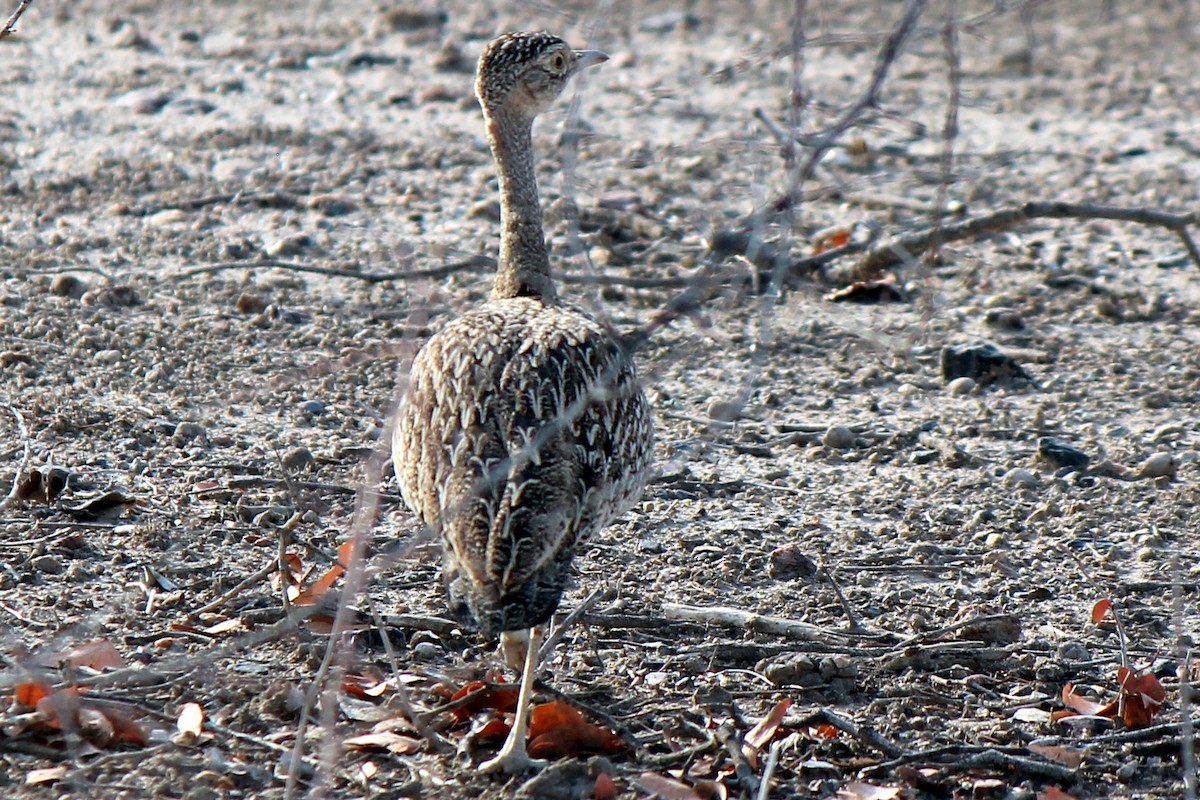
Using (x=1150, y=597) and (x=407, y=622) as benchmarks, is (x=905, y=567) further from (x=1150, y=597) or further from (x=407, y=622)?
(x=407, y=622)

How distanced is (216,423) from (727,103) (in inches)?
219

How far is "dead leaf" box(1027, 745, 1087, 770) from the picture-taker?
409cm

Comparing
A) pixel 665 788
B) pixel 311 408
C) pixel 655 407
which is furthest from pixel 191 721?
pixel 655 407

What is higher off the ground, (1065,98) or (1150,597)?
(1065,98)

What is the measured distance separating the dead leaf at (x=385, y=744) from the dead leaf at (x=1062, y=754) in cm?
164

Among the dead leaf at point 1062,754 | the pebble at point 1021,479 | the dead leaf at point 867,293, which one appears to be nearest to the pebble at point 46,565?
the dead leaf at point 1062,754

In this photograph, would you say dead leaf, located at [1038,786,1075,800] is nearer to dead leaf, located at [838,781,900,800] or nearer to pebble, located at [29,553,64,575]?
dead leaf, located at [838,781,900,800]

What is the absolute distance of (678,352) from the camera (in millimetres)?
6797

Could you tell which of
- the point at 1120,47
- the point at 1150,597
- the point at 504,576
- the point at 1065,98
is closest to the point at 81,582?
the point at 504,576

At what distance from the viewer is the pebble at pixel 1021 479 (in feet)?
19.3

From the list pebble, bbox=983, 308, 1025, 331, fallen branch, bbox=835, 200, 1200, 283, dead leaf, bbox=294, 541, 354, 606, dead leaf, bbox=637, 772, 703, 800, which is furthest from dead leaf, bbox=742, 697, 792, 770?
pebble, bbox=983, 308, 1025, 331

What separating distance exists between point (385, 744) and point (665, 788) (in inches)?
28.9

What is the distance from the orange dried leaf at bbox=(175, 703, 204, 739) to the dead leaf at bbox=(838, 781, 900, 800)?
163 centimetres

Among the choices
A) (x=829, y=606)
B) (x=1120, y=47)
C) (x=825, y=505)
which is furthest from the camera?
(x=1120, y=47)
